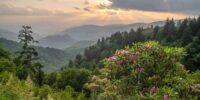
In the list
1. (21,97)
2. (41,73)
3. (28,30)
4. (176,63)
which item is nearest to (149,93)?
(176,63)

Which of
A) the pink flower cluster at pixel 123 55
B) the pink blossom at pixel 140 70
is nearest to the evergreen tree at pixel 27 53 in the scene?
the pink flower cluster at pixel 123 55

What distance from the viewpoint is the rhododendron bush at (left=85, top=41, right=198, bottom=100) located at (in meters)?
13.1

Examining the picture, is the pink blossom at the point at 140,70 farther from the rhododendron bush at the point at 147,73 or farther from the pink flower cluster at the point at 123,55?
the pink flower cluster at the point at 123,55

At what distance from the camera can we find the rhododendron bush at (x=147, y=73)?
42.8ft

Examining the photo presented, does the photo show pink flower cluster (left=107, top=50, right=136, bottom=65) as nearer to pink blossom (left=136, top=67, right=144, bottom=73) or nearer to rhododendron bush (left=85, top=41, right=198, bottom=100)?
rhododendron bush (left=85, top=41, right=198, bottom=100)

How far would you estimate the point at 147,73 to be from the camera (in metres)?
13.3

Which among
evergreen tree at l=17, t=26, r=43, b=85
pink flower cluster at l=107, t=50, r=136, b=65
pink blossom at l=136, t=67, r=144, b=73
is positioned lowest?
Answer: evergreen tree at l=17, t=26, r=43, b=85

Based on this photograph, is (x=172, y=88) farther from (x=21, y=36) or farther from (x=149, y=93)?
(x=21, y=36)

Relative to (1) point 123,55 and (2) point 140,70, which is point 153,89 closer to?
(2) point 140,70

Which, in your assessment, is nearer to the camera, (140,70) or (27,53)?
(140,70)

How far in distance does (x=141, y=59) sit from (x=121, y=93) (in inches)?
55.8

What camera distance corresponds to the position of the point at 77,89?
351 ft

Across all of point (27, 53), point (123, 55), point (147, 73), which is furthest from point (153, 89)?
point (27, 53)

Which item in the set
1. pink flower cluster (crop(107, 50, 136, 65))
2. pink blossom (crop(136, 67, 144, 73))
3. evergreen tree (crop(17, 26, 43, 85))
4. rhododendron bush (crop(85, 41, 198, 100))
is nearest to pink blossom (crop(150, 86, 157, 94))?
rhododendron bush (crop(85, 41, 198, 100))
